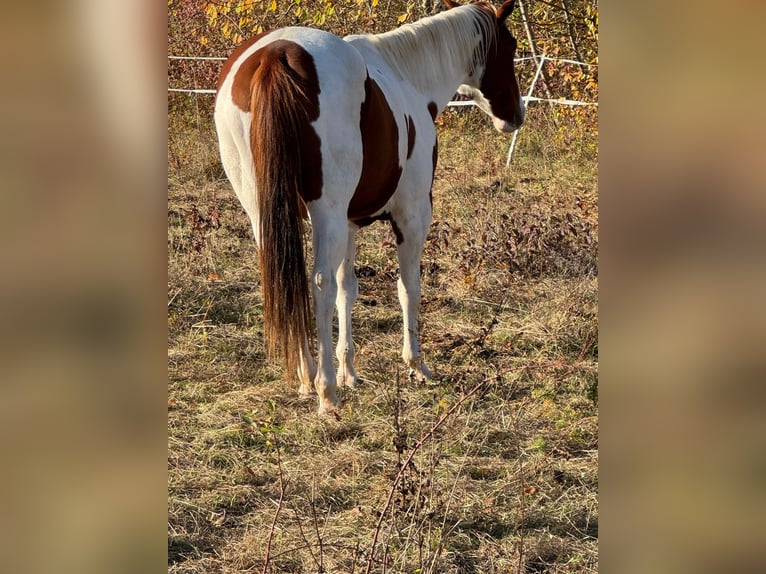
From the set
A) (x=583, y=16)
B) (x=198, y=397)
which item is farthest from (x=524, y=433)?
(x=583, y=16)

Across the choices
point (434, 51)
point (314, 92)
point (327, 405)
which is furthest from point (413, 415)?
point (434, 51)

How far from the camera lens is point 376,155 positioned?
11.3ft

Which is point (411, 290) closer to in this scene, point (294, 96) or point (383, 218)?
point (383, 218)

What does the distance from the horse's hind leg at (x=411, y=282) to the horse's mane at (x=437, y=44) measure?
782 mm

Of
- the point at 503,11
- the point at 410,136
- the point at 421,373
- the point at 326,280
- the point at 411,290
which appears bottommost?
the point at 421,373

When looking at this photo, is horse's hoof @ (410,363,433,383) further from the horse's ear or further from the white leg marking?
the horse's ear

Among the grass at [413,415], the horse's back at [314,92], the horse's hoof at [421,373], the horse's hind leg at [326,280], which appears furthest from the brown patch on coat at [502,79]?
the horse's hind leg at [326,280]

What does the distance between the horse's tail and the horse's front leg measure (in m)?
0.89

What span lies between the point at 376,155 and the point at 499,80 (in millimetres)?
1616
